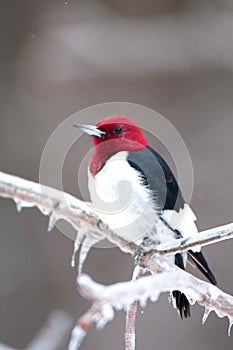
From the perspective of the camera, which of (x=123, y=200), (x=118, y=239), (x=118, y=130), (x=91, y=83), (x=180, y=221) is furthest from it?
(x=91, y=83)

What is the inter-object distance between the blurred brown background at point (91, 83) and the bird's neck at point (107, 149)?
5.00ft

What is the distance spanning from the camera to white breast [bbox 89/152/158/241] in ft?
5.24

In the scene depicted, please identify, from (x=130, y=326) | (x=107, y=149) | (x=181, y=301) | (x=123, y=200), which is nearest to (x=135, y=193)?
(x=123, y=200)

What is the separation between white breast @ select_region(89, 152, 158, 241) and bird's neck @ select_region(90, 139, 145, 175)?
0.08ft

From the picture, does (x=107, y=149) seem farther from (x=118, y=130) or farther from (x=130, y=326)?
(x=130, y=326)

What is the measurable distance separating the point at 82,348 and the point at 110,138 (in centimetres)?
169

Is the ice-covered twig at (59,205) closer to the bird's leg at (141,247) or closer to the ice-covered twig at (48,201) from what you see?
the ice-covered twig at (48,201)

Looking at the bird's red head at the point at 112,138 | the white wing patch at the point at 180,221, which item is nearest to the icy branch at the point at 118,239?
the white wing patch at the point at 180,221

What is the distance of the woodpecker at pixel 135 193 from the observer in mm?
1608

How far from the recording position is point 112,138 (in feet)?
5.98

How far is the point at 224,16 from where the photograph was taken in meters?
3.65

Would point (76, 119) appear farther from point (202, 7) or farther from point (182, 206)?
point (182, 206)

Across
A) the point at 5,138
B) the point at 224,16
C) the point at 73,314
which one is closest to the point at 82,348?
Answer: the point at 73,314

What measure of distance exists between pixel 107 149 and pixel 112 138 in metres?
0.06
